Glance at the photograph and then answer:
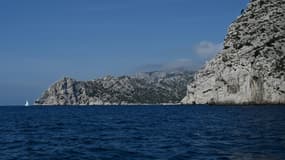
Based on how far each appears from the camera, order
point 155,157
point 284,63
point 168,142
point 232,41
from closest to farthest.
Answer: point 155,157, point 168,142, point 284,63, point 232,41

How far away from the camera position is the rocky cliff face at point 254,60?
168625 mm

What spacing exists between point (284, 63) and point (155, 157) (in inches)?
5653

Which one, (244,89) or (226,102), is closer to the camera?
(244,89)

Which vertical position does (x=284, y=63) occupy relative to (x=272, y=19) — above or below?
below

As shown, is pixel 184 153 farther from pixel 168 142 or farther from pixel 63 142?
pixel 63 142

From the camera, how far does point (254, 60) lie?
570 ft

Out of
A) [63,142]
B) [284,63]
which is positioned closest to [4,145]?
[63,142]

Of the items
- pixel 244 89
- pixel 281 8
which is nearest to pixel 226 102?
pixel 244 89

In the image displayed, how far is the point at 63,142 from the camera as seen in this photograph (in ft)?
144

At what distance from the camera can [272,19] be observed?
7101 inches

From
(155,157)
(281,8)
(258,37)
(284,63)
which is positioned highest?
(281,8)

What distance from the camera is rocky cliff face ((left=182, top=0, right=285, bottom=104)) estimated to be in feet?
553

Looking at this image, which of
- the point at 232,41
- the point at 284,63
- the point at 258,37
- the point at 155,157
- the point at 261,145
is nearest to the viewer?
the point at 155,157

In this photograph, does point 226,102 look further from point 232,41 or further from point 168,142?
point 168,142
